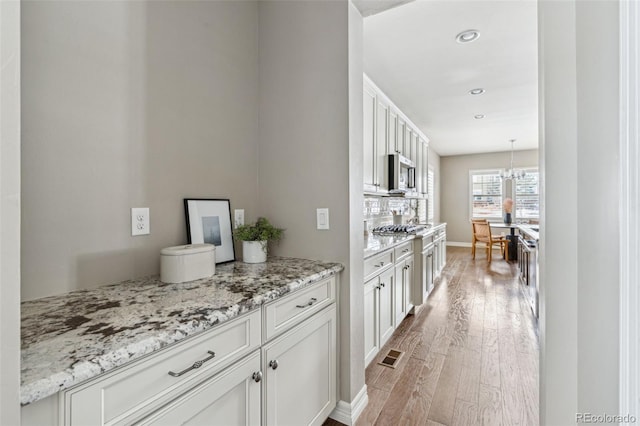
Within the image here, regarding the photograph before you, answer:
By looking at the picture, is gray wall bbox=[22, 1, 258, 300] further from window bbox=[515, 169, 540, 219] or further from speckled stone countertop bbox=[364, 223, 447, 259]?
window bbox=[515, 169, 540, 219]

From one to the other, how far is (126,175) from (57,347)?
756 mm

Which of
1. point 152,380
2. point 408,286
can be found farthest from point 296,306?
point 408,286

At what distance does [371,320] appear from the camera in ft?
7.18

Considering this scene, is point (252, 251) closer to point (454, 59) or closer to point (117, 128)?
point (117, 128)

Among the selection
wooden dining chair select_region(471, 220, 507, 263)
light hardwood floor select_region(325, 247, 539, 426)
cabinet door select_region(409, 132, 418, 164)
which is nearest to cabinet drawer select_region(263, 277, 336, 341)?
light hardwood floor select_region(325, 247, 539, 426)

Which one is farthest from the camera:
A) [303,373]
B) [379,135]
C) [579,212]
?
[379,135]

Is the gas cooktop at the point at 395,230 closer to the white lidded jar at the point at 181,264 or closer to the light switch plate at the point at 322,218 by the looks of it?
the light switch plate at the point at 322,218

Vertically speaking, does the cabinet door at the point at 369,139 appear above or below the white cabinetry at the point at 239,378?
above

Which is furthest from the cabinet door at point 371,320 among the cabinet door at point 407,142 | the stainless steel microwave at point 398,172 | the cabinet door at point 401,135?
the cabinet door at point 407,142

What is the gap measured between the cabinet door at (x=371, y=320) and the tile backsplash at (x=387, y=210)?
129 cm

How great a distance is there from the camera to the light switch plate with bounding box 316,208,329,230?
66.2 inches

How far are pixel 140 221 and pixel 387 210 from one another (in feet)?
10.8

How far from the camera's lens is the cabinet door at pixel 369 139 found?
9.56 feet
